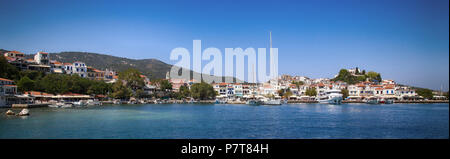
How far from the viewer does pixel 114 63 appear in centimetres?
11062

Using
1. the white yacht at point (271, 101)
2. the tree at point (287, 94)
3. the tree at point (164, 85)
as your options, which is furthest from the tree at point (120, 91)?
the tree at point (287, 94)

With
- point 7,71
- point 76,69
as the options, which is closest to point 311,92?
point 76,69

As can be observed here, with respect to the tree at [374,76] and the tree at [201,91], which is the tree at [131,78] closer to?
the tree at [201,91]

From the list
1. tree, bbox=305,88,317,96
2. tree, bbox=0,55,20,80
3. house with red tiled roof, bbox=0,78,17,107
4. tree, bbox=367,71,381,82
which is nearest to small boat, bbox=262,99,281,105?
tree, bbox=305,88,317,96

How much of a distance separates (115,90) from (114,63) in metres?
67.7

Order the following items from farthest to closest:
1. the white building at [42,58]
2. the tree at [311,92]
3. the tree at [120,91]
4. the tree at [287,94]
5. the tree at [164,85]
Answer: the tree at [287,94], the tree at [164,85], the tree at [311,92], the white building at [42,58], the tree at [120,91]

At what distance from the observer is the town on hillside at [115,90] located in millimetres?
36000

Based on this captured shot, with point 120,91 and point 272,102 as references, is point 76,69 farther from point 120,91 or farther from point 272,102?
point 272,102

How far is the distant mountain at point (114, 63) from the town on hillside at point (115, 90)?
3579 centimetres

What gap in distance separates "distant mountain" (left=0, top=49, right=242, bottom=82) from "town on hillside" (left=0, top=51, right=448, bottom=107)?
3579cm
